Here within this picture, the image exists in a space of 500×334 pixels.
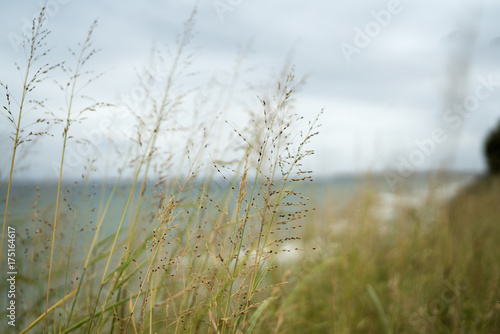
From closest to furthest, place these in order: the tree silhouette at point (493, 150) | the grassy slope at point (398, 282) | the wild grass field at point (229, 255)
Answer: the wild grass field at point (229, 255) → the grassy slope at point (398, 282) → the tree silhouette at point (493, 150)

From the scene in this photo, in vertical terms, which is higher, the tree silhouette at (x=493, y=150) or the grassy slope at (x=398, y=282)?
the tree silhouette at (x=493, y=150)

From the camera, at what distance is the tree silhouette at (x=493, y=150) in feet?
50.3

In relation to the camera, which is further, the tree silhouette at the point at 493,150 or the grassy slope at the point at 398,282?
the tree silhouette at the point at 493,150

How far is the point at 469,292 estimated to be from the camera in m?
3.06

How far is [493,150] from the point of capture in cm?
1560

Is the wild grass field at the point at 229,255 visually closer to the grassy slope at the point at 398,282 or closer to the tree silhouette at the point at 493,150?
the grassy slope at the point at 398,282

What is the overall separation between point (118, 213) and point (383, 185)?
3.62 m

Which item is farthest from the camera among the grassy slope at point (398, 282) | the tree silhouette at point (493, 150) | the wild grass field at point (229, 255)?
the tree silhouette at point (493, 150)

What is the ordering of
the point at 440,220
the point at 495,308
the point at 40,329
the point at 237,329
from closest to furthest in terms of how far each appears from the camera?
the point at 237,329 → the point at 40,329 → the point at 495,308 → the point at 440,220

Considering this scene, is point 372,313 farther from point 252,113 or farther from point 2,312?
point 2,312

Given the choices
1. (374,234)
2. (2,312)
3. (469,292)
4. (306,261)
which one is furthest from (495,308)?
(2,312)

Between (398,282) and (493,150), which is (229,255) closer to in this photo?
Result: (398,282)

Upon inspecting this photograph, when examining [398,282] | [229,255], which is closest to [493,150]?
[398,282]

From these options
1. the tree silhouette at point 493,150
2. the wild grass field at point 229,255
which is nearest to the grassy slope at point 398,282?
the wild grass field at point 229,255
